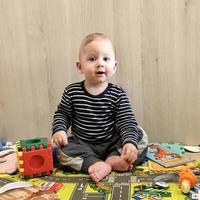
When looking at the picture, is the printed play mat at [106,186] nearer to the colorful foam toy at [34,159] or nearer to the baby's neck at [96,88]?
the colorful foam toy at [34,159]

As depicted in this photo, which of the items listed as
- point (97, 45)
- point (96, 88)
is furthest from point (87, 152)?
point (97, 45)

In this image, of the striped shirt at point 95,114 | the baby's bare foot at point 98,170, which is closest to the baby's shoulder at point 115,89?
the striped shirt at point 95,114

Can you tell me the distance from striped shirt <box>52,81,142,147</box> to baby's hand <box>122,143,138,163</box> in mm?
67

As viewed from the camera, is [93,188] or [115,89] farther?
[115,89]

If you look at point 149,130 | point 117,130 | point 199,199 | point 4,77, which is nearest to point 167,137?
point 149,130

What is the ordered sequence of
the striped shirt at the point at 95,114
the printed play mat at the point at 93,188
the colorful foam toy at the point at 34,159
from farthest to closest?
the striped shirt at the point at 95,114, the colorful foam toy at the point at 34,159, the printed play mat at the point at 93,188

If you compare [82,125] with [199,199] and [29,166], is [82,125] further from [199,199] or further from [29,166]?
[199,199]

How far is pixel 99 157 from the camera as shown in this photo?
95 centimetres

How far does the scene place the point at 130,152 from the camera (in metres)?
0.88

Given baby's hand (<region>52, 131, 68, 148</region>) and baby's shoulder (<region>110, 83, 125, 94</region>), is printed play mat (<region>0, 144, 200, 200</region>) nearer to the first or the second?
baby's hand (<region>52, 131, 68, 148</region>)

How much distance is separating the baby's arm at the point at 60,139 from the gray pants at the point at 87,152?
1cm

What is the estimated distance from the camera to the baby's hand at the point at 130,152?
87cm

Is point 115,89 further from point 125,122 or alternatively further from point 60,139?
point 60,139

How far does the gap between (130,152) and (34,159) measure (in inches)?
9.5
